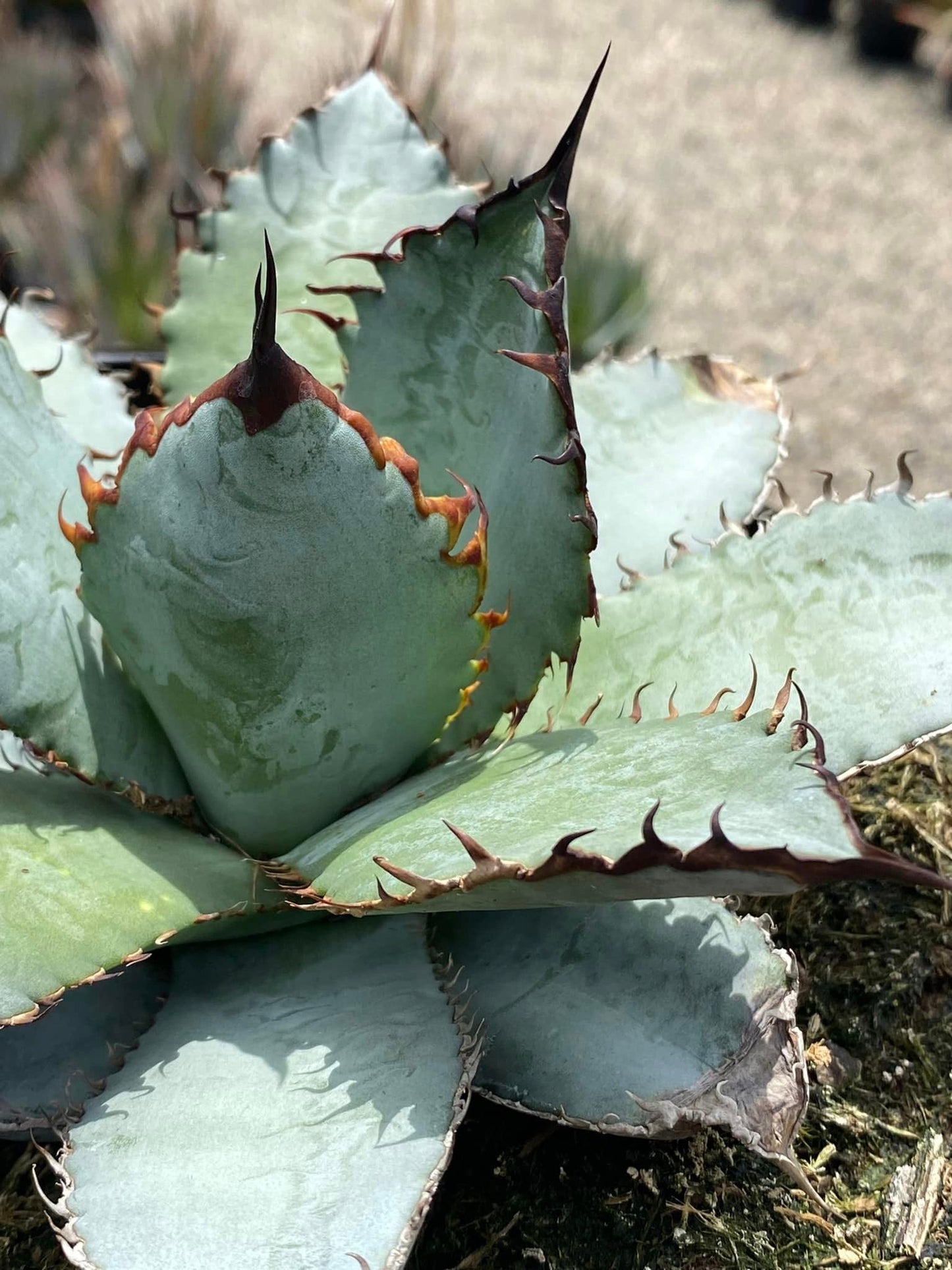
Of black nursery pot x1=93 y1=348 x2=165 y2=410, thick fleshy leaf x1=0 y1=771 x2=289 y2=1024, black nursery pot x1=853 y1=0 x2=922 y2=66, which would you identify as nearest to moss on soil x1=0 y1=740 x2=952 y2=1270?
thick fleshy leaf x1=0 y1=771 x2=289 y2=1024

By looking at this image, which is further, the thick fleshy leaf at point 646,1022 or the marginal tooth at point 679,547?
the marginal tooth at point 679,547

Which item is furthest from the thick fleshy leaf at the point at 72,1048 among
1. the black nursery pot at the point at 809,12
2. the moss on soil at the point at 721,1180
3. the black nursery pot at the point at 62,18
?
the black nursery pot at the point at 809,12

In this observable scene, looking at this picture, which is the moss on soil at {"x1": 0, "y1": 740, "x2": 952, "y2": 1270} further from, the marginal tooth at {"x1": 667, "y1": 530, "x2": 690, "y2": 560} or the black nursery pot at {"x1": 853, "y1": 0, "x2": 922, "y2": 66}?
the black nursery pot at {"x1": 853, "y1": 0, "x2": 922, "y2": 66}

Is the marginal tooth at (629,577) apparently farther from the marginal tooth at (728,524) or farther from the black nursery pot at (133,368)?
the black nursery pot at (133,368)

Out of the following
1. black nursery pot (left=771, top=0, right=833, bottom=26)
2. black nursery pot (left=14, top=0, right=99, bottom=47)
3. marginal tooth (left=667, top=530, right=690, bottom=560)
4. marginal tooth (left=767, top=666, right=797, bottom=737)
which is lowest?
black nursery pot (left=14, top=0, right=99, bottom=47)

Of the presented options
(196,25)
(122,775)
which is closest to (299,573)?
(122,775)

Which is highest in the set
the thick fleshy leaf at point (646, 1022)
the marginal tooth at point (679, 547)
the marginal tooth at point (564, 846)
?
the marginal tooth at point (564, 846)
